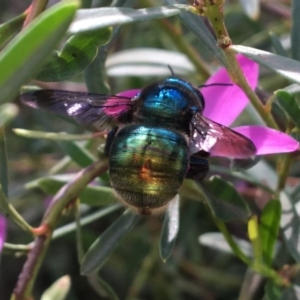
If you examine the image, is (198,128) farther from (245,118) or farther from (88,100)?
(245,118)

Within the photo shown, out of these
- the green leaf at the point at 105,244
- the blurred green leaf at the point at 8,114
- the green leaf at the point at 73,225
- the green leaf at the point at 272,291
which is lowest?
the green leaf at the point at 73,225

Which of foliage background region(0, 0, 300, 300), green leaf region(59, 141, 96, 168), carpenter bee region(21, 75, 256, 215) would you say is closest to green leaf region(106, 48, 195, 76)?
foliage background region(0, 0, 300, 300)

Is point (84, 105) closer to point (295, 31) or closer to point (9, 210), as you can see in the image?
point (9, 210)

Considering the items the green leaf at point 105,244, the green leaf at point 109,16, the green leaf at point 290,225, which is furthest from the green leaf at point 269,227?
the green leaf at point 109,16

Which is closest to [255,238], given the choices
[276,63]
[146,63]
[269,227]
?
[269,227]

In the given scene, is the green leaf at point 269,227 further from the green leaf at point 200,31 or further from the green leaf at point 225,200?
the green leaf at point 200,31
